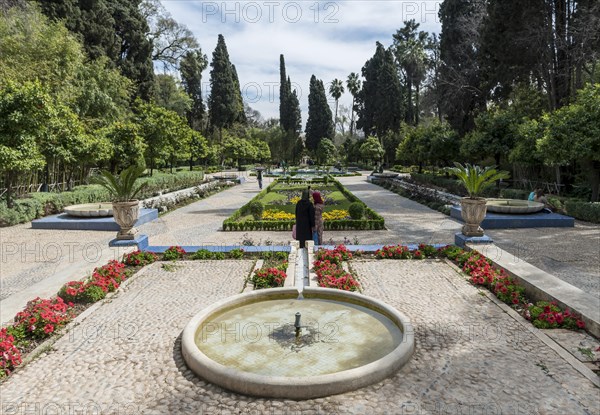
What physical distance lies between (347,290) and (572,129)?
12.1 metres

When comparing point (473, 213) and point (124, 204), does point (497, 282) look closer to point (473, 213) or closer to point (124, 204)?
point (473, 213)

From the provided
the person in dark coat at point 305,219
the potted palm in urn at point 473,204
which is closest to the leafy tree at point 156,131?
the person in dark coat at point 305,219

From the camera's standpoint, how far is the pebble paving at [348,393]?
3879 mm

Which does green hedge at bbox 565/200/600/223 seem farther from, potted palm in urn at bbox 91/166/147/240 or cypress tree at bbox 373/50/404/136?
cypress tree at bbox 373/50/404/136

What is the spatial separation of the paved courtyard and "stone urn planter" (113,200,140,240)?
768 mm

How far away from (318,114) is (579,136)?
51.7m

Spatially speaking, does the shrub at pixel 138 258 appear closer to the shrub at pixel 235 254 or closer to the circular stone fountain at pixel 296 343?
the shrub at pixel 235 254

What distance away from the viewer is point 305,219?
887cm

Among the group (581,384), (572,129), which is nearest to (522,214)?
(572,129)

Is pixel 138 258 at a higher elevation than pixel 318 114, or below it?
below

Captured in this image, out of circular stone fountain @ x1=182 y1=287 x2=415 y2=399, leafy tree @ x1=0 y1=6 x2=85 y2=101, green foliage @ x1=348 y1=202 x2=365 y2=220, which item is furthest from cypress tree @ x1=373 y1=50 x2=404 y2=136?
circular stone fountain @ x1=182 y1=287 x2=415 y2=399

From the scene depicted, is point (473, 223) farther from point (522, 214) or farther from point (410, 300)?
point (522, 214)

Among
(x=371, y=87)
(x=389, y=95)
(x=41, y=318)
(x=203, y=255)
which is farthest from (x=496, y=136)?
(x=371, y=87)

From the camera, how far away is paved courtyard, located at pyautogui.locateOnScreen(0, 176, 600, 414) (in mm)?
3920
